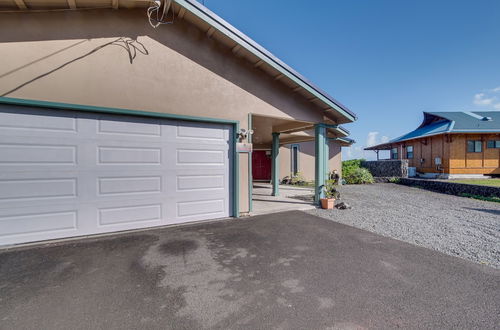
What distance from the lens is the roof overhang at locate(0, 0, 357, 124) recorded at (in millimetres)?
3963

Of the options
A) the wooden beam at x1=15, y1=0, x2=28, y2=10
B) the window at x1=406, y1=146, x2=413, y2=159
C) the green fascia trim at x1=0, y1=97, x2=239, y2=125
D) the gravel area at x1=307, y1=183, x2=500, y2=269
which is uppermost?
the wooden beam at x1=15, y1=0, x2=28, y2=10

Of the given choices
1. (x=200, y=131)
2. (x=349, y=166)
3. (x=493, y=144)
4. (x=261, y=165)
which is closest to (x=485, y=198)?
(x=349, y=166)

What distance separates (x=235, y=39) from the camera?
16.5 ft

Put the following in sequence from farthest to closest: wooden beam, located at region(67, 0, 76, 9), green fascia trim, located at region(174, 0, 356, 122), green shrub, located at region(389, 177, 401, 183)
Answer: green shrub, located at region(389, 177, 401, 183), green fascia trim, located at region(174, 0, 356, 122), wooden beam, located at region(67, 0, 76, 9)

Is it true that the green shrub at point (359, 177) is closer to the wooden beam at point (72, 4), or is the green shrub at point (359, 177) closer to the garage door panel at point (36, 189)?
the garage door panel at point (36, 189)

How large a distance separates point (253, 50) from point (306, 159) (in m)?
10.5

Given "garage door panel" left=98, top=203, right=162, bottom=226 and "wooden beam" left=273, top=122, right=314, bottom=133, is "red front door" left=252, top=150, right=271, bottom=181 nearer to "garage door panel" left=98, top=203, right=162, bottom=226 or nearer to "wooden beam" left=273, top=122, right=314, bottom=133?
"wooden beam" left=273, top=122, right=314, bottom=133

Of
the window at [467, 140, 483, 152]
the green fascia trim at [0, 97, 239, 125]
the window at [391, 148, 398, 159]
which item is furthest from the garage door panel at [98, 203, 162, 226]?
the window at [391, 148, 398, 159]

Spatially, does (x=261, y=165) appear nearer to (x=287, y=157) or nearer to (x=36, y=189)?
(x=287, y=157)

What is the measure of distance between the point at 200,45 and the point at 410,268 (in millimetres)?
6077

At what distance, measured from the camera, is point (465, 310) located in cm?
→ 205

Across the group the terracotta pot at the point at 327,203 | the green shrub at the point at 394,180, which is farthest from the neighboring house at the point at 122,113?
the green shrub at the point at 394,180

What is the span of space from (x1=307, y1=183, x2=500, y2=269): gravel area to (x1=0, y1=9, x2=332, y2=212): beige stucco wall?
3.29 m

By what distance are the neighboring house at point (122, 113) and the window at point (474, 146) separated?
1547 centimetres
